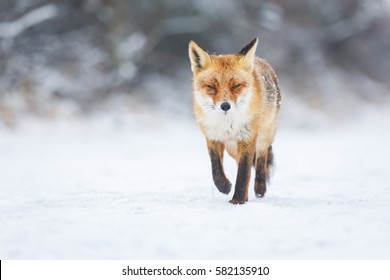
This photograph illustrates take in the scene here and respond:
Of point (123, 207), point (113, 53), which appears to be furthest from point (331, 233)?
point (113, 53)

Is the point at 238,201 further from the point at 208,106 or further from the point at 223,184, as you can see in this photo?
the point at 208,106

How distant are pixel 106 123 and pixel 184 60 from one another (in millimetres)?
4787

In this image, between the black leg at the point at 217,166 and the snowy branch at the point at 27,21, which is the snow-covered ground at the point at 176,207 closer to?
the black leg at the point at 217,166

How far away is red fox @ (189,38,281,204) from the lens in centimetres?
565

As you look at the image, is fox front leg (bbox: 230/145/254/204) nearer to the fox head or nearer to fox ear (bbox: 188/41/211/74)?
the fox head

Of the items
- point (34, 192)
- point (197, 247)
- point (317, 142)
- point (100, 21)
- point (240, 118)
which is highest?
point (100, 21)

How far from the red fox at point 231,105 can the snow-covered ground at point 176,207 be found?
1.50 feet

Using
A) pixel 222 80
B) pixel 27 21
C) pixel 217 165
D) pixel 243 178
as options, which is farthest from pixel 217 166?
pixel 27 21

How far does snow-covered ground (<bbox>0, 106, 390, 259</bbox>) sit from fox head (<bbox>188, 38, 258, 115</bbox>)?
1100 mm

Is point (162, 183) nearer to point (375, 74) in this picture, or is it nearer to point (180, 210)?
point (180, 210)

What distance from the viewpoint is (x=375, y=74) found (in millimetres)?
24641

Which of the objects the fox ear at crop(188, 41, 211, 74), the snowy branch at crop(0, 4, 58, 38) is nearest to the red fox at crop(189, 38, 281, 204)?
the fox ear at crop(188, 41, 211, 74)

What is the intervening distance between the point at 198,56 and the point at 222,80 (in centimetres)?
50

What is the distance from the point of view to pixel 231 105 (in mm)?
5539
